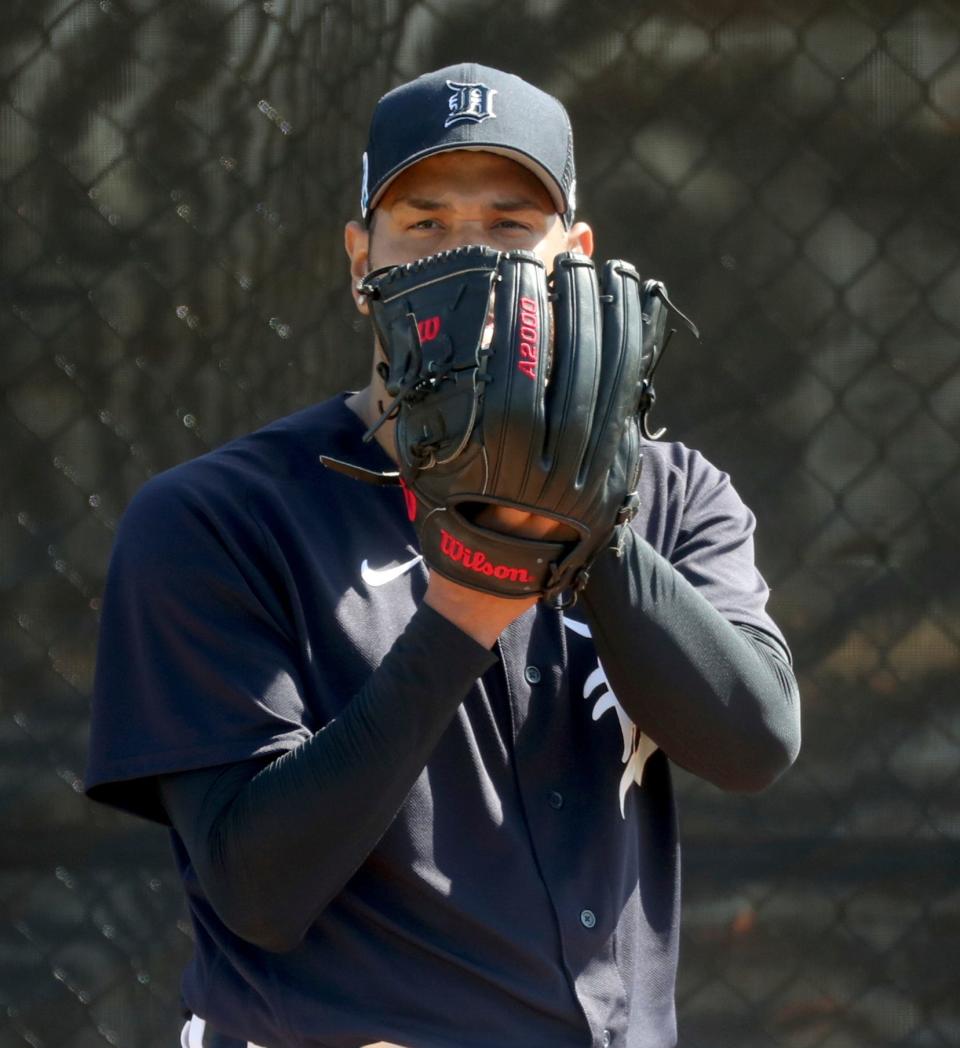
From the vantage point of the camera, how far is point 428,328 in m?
1.47

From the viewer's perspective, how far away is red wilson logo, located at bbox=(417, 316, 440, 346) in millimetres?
1460

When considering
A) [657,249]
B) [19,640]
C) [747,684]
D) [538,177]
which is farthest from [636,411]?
[19,640]

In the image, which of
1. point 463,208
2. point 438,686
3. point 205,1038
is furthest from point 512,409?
point 205,1038

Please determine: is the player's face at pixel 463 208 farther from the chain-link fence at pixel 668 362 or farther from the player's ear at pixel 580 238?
the chain-link fence at pixel 668 362

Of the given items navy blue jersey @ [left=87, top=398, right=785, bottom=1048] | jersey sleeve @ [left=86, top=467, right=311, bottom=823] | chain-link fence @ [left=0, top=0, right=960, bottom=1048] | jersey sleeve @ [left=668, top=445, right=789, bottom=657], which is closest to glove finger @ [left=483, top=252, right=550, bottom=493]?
navy blue jersey @ [left=87, top=398, right=785, bottom=1048]

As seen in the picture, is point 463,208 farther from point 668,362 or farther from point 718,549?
point 668,362

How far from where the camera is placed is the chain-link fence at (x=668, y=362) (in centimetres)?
268

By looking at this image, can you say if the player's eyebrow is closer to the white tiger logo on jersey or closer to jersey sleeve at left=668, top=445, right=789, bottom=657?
jersey sleeve at left=668, top=445, right=789, bottom=657

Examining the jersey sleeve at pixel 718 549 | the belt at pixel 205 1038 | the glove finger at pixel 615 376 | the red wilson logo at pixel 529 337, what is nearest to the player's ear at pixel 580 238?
the jersey sleeve at pixel 718 549

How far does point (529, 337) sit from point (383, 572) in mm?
342

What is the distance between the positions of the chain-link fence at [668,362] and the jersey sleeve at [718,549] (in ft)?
2.76

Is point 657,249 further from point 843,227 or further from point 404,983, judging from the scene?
point 404,983

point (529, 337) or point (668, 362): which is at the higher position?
point (529, 337)

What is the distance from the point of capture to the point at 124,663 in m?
1.59
